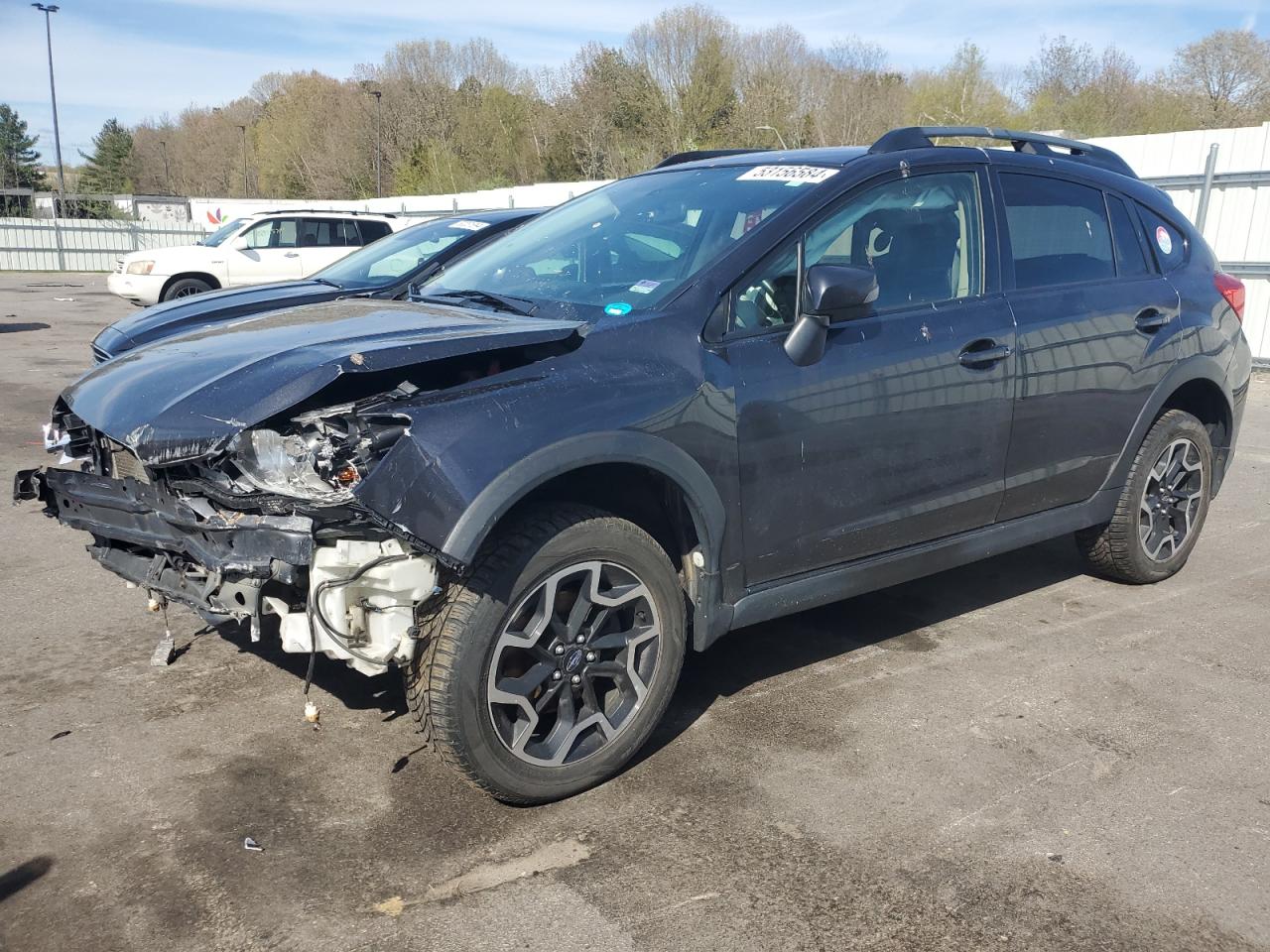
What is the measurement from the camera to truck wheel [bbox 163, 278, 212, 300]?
16.2m

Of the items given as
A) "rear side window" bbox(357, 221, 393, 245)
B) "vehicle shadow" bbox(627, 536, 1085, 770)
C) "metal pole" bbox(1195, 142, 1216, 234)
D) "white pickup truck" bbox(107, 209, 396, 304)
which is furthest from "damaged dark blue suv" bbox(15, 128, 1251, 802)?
"rear side window" bbox(357, 221, 393, 245)

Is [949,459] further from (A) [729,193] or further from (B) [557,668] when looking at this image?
(B) [557,668]

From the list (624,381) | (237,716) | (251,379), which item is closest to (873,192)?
(624,381)

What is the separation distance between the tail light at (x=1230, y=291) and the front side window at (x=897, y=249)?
175 centimetres

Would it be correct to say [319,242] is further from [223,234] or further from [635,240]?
[635,240]

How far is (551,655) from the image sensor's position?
321cm

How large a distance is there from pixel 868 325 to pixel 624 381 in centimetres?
103

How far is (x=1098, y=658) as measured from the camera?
4.46m

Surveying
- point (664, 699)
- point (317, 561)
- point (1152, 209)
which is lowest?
point (664, 699)

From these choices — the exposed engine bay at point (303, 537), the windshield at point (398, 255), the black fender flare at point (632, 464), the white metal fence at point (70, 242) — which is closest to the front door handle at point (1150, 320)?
the black fender flare at point (632, 464)

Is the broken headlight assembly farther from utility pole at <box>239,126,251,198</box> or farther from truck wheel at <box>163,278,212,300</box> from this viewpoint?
utility pole at <box>239,126,251,198</box>

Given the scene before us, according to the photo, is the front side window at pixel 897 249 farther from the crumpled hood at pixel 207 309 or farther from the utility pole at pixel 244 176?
the utility pole at pixel 244 176

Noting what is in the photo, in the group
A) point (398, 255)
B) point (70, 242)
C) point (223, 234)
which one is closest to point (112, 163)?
point (70, 242)

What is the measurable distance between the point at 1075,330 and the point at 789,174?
1.37m
